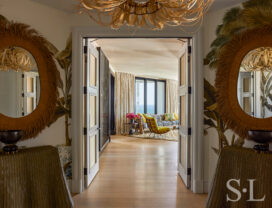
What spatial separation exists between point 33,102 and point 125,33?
1594 millimetres

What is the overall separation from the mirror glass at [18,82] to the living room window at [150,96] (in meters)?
7.61

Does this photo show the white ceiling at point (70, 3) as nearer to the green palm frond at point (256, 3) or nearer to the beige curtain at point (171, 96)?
the green palm frond at point (256, 3)

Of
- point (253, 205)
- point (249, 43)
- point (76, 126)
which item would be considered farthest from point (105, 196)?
point (249, 43)

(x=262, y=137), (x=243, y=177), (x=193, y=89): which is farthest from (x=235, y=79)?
(x=243, y=177)

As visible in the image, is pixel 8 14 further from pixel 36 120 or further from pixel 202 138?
pixel 202 138

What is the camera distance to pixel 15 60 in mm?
2504

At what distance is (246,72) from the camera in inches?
100

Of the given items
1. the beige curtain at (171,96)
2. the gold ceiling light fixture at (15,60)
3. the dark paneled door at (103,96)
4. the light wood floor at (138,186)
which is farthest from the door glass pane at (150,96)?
the gold ceiling light fixture at (15,60)

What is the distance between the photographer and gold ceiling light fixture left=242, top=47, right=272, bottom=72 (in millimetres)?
2397

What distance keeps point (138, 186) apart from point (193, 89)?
1789mm

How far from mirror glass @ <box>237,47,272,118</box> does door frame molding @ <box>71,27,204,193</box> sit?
0.54 meters

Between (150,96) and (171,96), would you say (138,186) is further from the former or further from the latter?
(171,96)

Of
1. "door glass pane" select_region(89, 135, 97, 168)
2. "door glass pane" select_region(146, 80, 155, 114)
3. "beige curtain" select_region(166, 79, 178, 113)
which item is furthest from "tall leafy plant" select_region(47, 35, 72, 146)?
"beige curtain" select_region(166, 79, 178, 113)

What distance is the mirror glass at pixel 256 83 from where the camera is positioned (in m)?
2.40
